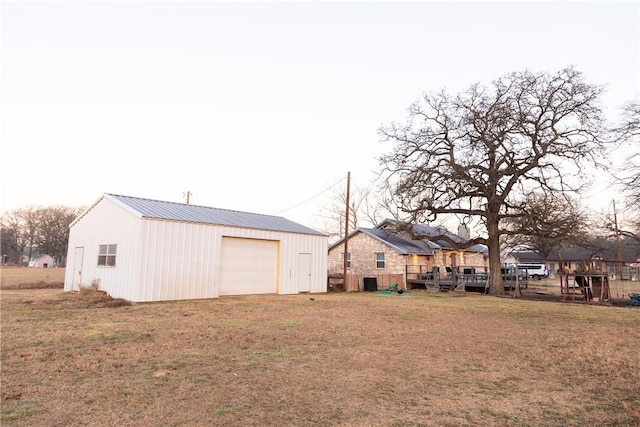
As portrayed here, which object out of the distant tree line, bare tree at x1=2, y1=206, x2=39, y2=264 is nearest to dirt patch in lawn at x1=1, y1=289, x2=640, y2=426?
the distant tree line

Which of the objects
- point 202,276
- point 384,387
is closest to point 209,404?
point 384,387

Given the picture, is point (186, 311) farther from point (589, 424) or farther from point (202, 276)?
point (589, 424)

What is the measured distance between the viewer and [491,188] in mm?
23109

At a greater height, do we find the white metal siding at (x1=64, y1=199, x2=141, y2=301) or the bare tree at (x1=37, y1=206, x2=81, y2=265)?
the bare tree at (x1=37, y1=206, x2=81, y2=265)

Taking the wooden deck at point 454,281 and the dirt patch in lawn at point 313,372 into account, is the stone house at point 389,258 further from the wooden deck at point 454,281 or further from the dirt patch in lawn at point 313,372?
the dirt patch in lawn at point 313,372

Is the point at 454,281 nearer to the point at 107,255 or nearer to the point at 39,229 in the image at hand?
the point at 107,255

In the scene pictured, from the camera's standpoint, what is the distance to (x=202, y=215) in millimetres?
20453

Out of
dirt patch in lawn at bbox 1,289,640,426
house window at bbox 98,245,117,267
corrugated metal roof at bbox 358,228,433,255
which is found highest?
corrugated metal roof at bbox 358,228,433,255

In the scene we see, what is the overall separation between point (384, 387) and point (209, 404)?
2.41m

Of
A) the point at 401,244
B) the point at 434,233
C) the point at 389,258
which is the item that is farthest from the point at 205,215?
the point at 434,233

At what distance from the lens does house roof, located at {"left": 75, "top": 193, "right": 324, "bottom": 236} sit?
58.9 feet

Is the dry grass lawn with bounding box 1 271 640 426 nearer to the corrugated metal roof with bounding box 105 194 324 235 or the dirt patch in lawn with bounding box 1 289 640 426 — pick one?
the dirt patch in lawn with bounding box 1 289 640 426

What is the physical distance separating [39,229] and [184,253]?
75623 millimetres

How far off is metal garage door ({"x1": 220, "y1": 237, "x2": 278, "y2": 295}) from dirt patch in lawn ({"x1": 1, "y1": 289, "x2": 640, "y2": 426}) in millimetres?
7901
